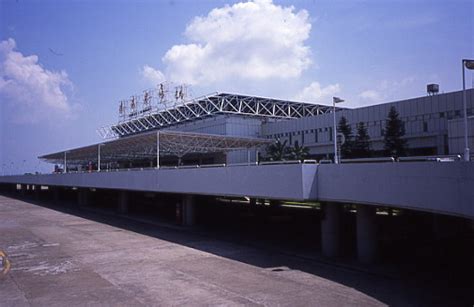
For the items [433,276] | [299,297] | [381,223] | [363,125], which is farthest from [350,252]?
[363,125]

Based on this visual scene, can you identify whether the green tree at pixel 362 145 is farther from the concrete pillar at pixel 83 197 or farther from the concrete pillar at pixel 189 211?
the concrete pillar at pixel 83 197

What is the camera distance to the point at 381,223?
2877cm

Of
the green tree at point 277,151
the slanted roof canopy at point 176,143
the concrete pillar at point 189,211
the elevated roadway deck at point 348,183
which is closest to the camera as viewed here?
the elevated roadway deck at point 348,183

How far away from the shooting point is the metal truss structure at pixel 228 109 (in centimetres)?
6488

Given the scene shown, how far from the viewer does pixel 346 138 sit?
46.9m

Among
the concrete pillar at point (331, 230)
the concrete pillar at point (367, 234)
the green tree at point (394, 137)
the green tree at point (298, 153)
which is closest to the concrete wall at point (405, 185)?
the concrete pillar at point (367, 234)

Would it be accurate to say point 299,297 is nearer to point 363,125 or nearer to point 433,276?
point 433,276

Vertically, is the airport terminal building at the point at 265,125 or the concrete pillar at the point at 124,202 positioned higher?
the airport terminal building at the point at 265,125

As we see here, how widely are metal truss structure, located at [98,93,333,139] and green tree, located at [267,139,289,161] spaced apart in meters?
13.5

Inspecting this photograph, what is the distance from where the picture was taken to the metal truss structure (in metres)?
64.9

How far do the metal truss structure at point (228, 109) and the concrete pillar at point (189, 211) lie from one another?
33.7m

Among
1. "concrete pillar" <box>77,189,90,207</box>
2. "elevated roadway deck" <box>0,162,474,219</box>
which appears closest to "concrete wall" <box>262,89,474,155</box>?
"concrete pillar" <box>77,189,90,207</box>

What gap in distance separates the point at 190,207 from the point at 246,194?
37.6ft

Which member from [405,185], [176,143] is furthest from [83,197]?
[405,185]
